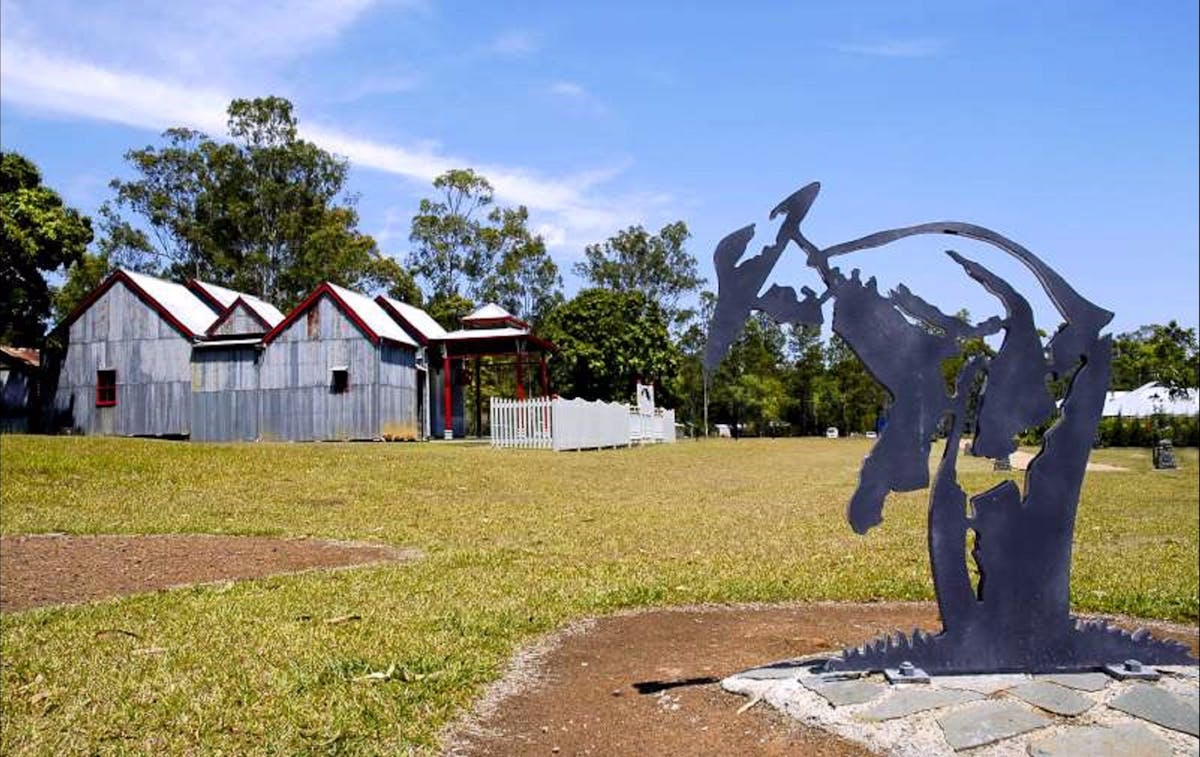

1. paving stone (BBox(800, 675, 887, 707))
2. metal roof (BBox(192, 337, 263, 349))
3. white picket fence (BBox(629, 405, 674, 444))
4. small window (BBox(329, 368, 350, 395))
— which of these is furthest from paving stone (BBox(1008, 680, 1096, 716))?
metal roof (BBox(192, 337, 263, 349))

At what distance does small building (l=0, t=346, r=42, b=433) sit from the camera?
34.9 m

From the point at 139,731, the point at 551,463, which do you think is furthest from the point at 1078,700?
the point at 551,463

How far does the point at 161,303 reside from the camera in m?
33.5

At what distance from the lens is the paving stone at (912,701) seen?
4.63 meters

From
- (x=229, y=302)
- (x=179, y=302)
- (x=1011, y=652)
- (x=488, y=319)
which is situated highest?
(x=229, y=302)

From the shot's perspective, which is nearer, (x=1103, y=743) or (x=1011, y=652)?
(x=1103, y=743)

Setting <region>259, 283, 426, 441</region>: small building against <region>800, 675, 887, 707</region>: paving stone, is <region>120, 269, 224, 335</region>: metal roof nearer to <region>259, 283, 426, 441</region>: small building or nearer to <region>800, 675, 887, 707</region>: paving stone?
<region>259, 283, 426, 441</region>: small building

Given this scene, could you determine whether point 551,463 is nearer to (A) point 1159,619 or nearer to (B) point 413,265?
(A) point 1159,619

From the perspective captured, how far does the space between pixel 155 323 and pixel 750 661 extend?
32334mm

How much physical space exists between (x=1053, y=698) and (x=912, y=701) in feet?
2.25

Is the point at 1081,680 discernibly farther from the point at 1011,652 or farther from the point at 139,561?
the point at 139,561

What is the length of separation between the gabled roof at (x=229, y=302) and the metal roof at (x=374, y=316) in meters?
3.01

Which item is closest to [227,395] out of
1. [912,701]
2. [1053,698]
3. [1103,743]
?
[912,701]

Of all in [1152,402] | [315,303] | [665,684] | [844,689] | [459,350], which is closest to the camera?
[844,689]
